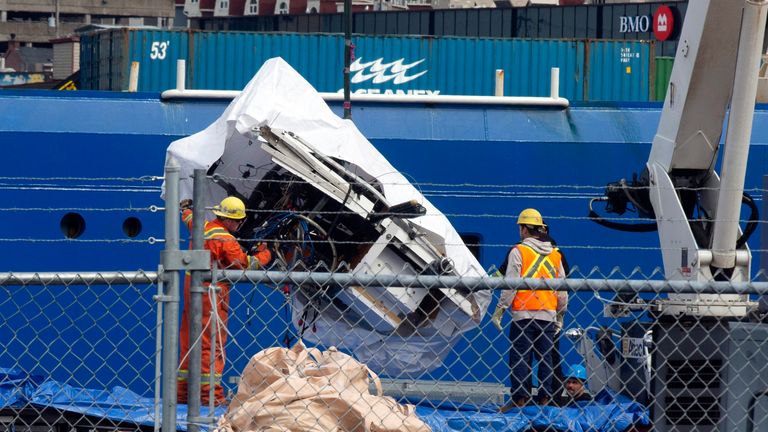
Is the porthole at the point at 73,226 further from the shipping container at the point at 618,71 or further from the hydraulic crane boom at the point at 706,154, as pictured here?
the shipping container at the point at 618,71

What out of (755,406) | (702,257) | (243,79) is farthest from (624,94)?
(755,406)

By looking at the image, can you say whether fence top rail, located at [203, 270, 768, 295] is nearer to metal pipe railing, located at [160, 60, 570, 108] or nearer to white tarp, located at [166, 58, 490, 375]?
white tarp, located at [166, 58, 490, 375]

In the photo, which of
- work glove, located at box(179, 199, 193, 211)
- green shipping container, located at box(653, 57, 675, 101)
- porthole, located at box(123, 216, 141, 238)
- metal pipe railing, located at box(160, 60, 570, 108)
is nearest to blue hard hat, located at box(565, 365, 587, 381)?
work glove, located at box(179, 199, 193, 211)

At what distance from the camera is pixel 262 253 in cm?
885

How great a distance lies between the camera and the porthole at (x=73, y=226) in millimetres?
11336

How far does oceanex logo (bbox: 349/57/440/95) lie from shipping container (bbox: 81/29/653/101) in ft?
0.05

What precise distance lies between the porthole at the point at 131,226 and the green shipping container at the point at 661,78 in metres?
9.99

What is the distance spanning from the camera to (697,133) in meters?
7.96

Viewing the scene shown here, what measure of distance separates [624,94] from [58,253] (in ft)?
31.9

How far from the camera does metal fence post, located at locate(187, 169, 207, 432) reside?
4.57 m

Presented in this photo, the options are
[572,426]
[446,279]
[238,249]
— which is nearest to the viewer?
[446,279]

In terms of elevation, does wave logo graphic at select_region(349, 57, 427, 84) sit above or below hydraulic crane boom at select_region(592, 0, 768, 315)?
above

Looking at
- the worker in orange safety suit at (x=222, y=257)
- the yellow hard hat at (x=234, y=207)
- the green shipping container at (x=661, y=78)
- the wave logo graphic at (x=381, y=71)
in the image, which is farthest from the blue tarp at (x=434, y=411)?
the green shipping container at (x=661, y=78)

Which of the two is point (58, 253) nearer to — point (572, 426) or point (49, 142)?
point (49, 142)
